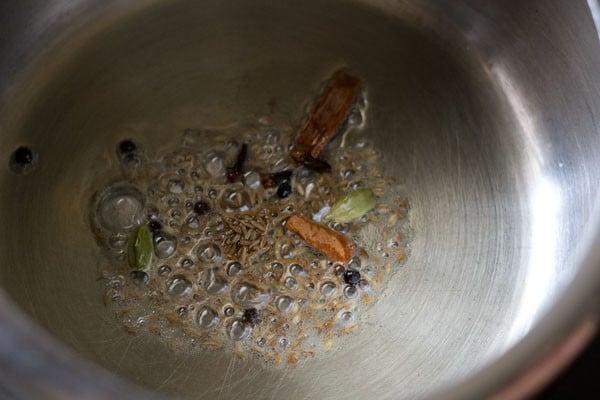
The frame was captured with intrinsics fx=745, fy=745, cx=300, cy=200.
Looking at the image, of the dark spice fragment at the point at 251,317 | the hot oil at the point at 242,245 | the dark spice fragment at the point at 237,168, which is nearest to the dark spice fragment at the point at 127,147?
the hot oil at the point at 242,245

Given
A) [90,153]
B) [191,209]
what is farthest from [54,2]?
[191,209]

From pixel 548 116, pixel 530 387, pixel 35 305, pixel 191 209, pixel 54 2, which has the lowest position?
pixel 530 387

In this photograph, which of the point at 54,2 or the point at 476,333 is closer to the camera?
the point at 476,333

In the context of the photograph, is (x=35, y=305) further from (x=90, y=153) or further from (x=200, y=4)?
(x=200, y=4)

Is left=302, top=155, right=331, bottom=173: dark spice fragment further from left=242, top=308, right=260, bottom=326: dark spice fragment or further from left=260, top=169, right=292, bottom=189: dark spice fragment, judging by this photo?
left=242, top=308, right=260, bottom=326: dark spice fragment

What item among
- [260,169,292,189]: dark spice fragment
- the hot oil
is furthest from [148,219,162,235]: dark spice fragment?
[260,169,292,189]: dark spice fragment

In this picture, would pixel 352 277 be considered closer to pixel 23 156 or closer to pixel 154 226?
pixel 154 226

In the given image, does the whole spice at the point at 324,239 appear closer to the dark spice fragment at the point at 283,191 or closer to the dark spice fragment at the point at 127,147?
the dark spice fragment at the point at 283,191
